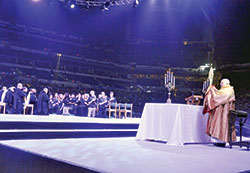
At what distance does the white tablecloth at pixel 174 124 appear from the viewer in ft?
14.9

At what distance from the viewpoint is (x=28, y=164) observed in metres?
3.16

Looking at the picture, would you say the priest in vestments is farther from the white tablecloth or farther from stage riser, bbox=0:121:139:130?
stage riser, bbox=0:121:139:130

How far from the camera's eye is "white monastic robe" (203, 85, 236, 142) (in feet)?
15.2

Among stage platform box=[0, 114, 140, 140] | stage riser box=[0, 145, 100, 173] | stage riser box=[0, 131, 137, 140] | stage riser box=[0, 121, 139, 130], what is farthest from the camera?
stage riser box=[0, 121, 139, 130]

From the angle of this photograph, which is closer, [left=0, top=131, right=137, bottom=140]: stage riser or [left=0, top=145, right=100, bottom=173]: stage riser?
[left=0, top=145, right=100, bottom=173]: stage riser

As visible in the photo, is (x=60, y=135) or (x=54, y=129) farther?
(x=54, y=129)

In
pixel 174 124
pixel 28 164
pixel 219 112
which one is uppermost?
pixel 219 112

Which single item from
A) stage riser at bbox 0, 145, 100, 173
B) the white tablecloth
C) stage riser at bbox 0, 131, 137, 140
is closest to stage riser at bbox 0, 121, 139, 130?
stage riser at bbox 0, 131, 137, 140

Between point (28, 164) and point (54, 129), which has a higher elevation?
point (54, 129)

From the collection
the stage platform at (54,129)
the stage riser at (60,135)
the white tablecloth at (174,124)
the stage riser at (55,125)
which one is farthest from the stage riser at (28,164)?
the white tablecloth at (174,124)

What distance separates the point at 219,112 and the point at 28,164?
3099mm

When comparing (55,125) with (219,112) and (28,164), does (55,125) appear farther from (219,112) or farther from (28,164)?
(219,112)

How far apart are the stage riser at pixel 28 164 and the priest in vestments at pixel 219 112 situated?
9.42 ft

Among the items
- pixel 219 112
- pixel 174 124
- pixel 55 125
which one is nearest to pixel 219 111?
pixel 219 112
